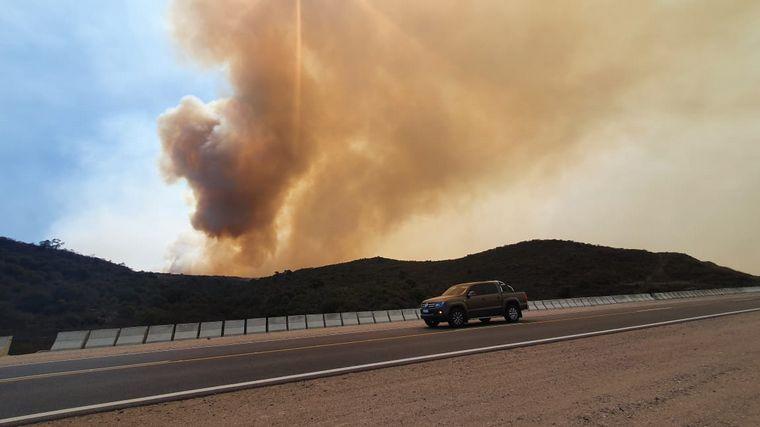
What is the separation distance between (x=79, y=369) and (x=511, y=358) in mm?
10490

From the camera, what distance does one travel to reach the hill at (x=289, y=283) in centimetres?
4059

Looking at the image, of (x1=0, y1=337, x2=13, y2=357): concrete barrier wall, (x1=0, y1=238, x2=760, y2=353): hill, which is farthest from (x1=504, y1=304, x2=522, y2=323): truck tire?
(x1=0, y1=238, x2=760, y2=353): hill

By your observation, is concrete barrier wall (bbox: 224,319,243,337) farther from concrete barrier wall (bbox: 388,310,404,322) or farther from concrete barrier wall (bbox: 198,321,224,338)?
concrete barrier wall (bbox: 388,310,404,322)

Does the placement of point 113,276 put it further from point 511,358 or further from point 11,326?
point 511,358

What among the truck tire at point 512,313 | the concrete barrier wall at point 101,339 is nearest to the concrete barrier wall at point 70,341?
the concrete barrier wall at point 101,339

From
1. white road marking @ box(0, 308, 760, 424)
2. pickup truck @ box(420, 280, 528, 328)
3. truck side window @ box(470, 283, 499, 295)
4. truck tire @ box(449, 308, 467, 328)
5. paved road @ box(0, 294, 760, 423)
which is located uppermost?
truck side window @ box(470, 283, 499, 295)

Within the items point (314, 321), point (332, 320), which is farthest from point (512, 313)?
point (314, 321)

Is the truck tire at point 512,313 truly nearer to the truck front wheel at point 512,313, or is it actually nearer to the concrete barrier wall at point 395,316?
the truck front wheel at point 512,313

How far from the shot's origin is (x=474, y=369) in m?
8.64

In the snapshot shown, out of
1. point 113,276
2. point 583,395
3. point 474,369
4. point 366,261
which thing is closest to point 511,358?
point 474,369

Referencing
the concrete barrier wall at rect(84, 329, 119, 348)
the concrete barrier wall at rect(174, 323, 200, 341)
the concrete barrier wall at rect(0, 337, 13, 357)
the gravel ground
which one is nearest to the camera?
the gravel ground

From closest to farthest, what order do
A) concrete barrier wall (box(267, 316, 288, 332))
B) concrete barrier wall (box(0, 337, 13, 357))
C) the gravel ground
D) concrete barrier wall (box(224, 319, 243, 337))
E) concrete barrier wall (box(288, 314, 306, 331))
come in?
the gravel ground → concrete barrier wall (box(0, 337, 13, 357)) → concrete barrier wall (box(224, 319, 243, 337)) → concrete barrier wall (box(267, 316, 288, 332)) → concrete barrier wall (box(288, 314, 306, 331))

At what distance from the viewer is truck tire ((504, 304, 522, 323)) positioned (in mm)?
19906

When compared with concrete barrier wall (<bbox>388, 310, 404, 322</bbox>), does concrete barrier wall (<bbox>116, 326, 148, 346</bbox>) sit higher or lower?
lower
